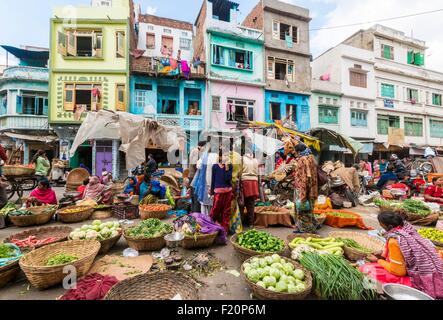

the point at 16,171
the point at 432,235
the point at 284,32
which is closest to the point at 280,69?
the point at 284,32

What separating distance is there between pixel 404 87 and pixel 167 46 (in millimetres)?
22867

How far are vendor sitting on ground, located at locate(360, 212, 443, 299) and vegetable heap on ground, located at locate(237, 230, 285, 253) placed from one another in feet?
3.88

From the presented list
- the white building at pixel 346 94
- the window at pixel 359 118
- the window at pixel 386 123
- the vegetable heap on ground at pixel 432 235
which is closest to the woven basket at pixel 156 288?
the vegetable heap on ground at pixel 432 235

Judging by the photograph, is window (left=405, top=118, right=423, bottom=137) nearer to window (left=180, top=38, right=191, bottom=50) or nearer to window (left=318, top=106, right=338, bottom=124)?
window (left=318, top=106, right=338, bottom=124)

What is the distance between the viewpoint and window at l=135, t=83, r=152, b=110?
14.9 metres

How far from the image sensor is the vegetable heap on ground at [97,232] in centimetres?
372

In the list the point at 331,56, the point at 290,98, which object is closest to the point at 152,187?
the point at 290,98

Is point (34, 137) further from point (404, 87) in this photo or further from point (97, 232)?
point (404, 87)

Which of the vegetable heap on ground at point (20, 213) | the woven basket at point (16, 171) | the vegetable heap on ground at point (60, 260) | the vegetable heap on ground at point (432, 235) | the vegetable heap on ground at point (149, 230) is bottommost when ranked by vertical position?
the vegetable heap on ground at point (432, 235)

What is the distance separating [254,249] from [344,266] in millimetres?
1254

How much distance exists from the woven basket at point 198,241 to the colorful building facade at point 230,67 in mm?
12041

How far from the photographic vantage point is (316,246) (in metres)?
3.54

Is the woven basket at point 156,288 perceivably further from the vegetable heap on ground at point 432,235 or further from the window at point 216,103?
the window at point 216,103

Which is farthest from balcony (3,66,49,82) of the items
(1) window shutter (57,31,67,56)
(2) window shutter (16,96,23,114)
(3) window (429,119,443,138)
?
(3) window (429,119,443,138)
